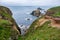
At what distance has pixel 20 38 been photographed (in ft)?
157

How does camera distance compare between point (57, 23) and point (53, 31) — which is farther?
point (57, 23)

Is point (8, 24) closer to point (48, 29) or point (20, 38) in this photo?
point (20, 38)

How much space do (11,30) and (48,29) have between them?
26.1 feet

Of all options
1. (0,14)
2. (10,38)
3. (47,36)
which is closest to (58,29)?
(47,36)

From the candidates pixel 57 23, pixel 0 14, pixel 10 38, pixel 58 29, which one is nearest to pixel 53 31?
pixel 58 29

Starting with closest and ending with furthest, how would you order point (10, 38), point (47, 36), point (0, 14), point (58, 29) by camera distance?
point (47, 36)
point (58, 29)
point (10, 38)
point (0, 14)

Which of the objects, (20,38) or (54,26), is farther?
(20,38)

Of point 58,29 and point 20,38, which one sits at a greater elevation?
point 58,29

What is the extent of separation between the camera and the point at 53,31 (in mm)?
39531

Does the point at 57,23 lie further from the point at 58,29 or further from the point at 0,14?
the point at 0,14

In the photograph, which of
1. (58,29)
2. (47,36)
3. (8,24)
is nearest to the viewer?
(47,36)

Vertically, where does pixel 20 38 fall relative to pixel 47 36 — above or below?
below

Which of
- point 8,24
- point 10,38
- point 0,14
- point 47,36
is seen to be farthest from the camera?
point 0,14

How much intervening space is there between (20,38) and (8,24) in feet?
11.9
